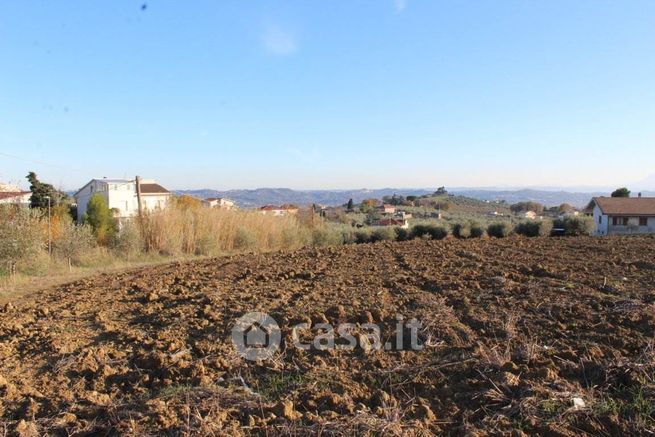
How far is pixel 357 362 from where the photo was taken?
3.40 metres

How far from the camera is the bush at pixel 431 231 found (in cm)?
2056

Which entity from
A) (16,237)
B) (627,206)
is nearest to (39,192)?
(16,237)

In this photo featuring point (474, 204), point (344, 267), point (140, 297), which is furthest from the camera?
point (474, 204)

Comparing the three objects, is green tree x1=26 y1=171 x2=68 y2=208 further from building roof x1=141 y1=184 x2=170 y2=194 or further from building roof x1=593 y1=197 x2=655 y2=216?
building roof x1=593 y1=197 x2=655 y2=216

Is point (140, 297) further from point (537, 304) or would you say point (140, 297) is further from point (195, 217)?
point (195, 217)

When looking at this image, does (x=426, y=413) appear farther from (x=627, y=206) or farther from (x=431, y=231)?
(x=627, y=206)

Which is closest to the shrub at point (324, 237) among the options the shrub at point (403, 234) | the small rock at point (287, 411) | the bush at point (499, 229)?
the shrub at point (403, 234)

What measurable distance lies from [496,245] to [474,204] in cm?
5941

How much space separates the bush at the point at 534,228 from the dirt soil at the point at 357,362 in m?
16.1

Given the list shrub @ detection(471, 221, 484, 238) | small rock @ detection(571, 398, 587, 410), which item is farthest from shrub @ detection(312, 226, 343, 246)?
small rock @ detection(571, 398, 587, 410)

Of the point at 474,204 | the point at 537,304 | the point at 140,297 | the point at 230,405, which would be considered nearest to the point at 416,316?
the point at 537,304

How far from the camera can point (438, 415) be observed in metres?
2.68

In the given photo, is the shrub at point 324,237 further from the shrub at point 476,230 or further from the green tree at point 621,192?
the green tree at point 621,192

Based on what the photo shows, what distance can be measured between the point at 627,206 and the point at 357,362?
3353cm
